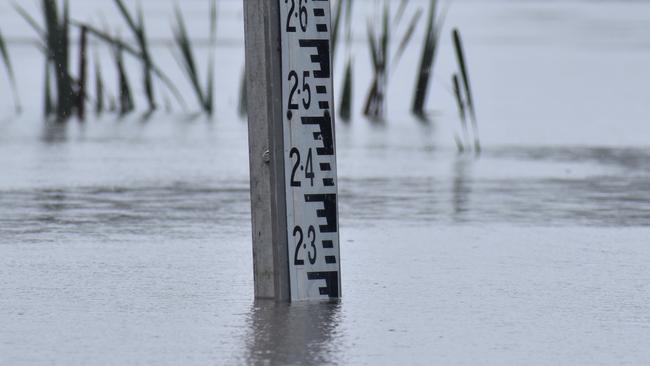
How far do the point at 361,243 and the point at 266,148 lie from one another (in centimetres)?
135

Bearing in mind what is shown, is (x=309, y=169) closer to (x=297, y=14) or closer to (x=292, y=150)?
(x=292, y=150)

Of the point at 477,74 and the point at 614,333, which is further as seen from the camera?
the point at 477,74

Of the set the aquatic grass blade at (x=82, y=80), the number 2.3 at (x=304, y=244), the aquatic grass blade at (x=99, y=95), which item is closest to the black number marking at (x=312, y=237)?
the number 2.3 at (x=304, y=244)

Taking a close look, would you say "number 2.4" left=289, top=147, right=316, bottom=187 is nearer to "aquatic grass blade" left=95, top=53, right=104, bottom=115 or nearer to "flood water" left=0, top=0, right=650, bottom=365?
"flood water" left=0, top=0, right=650, bottom=365

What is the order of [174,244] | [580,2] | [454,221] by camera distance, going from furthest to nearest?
[580,2], [454,221], [174,244]

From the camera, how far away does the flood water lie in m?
4.00

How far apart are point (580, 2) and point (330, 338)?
3853cm

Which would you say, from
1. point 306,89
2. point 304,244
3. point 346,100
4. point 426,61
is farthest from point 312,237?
point 346,100

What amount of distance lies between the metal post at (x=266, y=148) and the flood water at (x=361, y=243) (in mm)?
121

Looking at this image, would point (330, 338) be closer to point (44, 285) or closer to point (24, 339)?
point (24, 339)

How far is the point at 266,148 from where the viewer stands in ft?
15.0

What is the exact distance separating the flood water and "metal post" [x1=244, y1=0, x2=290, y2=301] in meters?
0.12

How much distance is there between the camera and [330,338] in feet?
13.2

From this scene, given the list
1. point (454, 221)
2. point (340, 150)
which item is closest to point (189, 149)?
point (340, 150)
